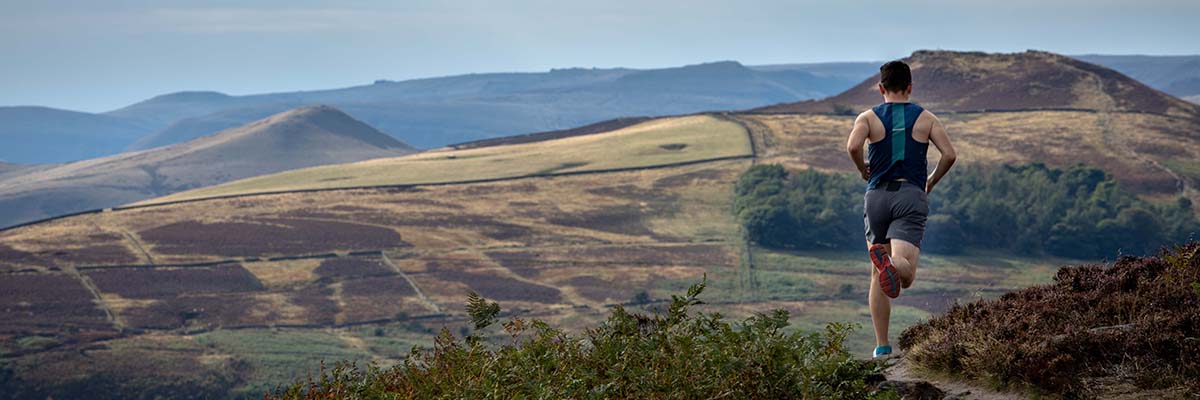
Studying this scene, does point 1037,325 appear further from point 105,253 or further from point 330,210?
point 330,210

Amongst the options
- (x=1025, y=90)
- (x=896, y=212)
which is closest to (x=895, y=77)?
(x=896, y=212)

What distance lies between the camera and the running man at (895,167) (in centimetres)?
1139

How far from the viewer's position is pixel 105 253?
122125mm

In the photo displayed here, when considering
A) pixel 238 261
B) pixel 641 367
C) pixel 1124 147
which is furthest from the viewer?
pixel 1124 147

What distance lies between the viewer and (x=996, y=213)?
438 ft

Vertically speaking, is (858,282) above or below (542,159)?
below

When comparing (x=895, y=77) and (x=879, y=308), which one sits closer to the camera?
(x=895, y=77)

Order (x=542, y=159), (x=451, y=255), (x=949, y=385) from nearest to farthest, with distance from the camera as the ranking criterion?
(x=949, y=385), (x=451, y=255), (x=542, y=159)

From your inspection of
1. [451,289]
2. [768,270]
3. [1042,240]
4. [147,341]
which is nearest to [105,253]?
[147,341]

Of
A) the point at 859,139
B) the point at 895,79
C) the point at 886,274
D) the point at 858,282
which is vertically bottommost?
the point at 858,282

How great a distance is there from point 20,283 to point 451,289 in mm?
43343

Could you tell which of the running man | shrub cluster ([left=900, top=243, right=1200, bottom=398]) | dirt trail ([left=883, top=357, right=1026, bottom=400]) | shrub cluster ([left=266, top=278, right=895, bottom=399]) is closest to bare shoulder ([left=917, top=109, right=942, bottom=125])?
the running man

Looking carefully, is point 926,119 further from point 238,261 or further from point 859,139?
point 238,261

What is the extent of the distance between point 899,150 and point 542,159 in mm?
154753
